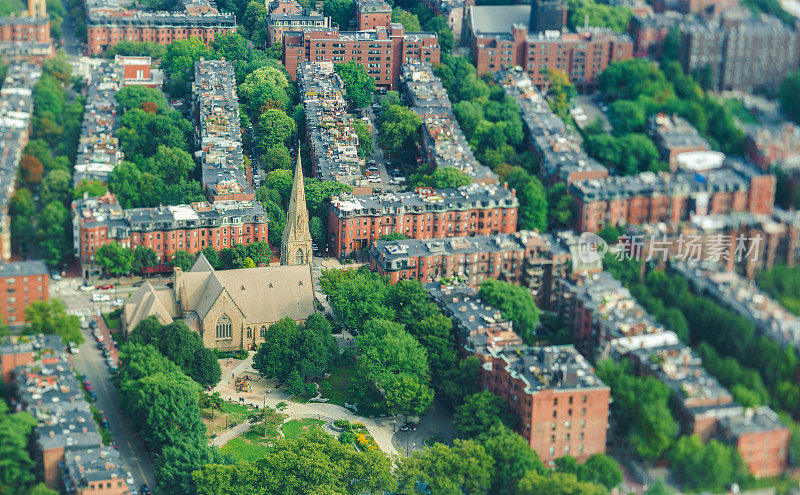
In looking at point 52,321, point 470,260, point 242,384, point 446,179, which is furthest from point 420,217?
point 52,321

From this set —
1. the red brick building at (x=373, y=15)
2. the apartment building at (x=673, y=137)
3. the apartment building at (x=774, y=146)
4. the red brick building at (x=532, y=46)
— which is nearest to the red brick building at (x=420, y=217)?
the red brick building at (x=532, y=46)

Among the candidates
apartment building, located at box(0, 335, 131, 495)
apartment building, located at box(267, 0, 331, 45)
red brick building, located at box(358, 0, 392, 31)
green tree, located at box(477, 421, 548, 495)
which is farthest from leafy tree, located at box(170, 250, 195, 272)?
red brick building, located at box(358, 0, 392, 31)

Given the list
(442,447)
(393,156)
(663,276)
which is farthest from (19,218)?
(663,276)

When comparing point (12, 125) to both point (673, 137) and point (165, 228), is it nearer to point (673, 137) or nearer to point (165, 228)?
point (165, 228)

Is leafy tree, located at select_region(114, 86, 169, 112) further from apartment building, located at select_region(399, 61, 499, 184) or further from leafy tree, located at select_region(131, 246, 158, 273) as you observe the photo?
leafy tree, located at select_region(131, 246, 158, 273)

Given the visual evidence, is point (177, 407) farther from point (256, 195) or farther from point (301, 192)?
point (256, 195)

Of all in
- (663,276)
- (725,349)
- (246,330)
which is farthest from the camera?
(246,330)
